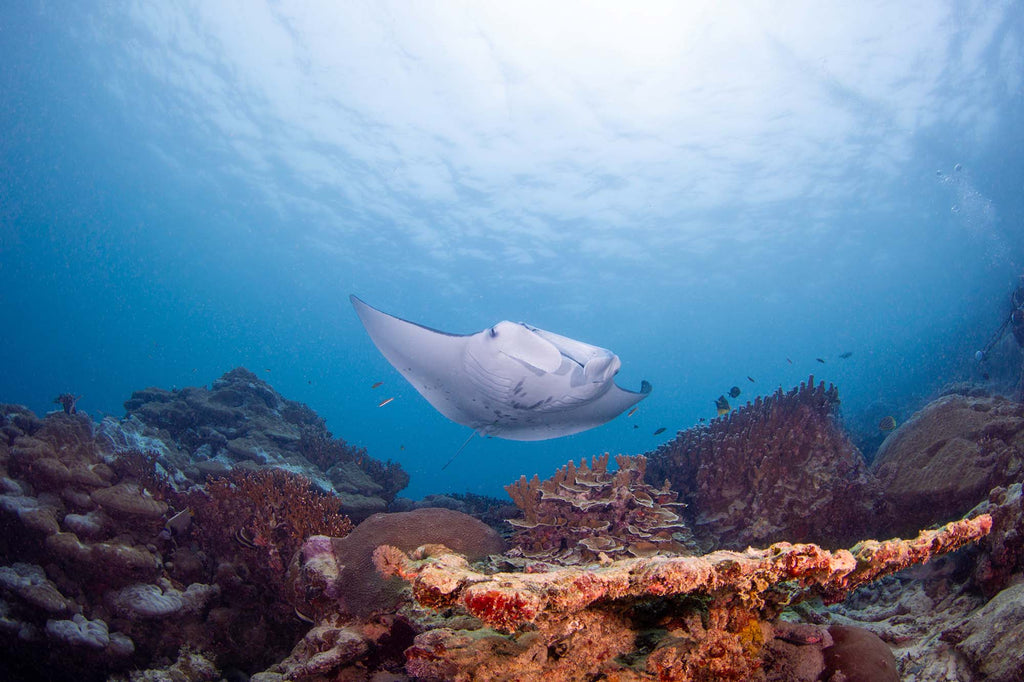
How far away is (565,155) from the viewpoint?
23.7 meters

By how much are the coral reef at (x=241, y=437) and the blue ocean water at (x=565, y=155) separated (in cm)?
386

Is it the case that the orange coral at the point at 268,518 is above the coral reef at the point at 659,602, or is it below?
above

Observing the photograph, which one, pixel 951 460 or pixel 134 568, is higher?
pixel 951 460

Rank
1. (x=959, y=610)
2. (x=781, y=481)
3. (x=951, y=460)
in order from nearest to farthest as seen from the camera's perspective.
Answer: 1. (x=959, y=610)
2. (x=951, y=460)
3. (x=781, y=481)

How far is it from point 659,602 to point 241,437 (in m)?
10.1

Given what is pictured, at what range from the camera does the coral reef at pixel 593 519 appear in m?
4.09

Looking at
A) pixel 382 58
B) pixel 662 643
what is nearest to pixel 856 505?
pixel 662 643

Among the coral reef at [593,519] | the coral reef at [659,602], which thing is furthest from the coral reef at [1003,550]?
the coral reef at [593,519]

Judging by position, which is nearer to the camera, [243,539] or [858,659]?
[858,659]

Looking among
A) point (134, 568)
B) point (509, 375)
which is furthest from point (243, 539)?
point (509, 375)

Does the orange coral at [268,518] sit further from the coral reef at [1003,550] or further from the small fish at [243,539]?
the coral reef at [1003,550]

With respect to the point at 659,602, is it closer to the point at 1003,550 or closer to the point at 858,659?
the point at 858,659

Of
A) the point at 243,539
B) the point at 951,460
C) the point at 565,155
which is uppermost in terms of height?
the point at 565,155

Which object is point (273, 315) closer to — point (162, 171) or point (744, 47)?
point (162, 171)
